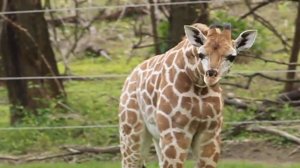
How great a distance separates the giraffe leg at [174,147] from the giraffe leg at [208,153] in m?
0.08

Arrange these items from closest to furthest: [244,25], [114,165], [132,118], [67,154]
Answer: [132,118] → [114,165] → [67,154] → [244,25]

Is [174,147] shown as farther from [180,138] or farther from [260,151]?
[260,151]

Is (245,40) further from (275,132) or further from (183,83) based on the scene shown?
(275,132)

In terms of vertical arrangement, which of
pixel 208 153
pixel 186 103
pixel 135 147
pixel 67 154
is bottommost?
pixel 67 154

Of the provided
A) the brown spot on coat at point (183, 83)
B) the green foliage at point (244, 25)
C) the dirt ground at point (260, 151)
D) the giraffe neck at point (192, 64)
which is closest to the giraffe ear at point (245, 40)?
the giraffe neck at point (192, 64)

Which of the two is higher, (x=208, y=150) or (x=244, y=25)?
(x=208, y=150)

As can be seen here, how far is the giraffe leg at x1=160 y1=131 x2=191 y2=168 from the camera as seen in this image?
421 cm

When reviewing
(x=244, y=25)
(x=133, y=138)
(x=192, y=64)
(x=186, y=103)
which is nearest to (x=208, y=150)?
(x=186, y=103)

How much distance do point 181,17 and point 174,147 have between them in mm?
4204

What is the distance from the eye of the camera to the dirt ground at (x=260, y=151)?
704cm

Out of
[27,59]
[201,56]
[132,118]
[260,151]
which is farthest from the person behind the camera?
[27,59]

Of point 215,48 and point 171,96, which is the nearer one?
point 215,48

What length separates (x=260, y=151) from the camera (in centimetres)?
720

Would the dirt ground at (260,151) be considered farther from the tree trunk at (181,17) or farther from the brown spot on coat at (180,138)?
the brown spot on coat at (180,138)
